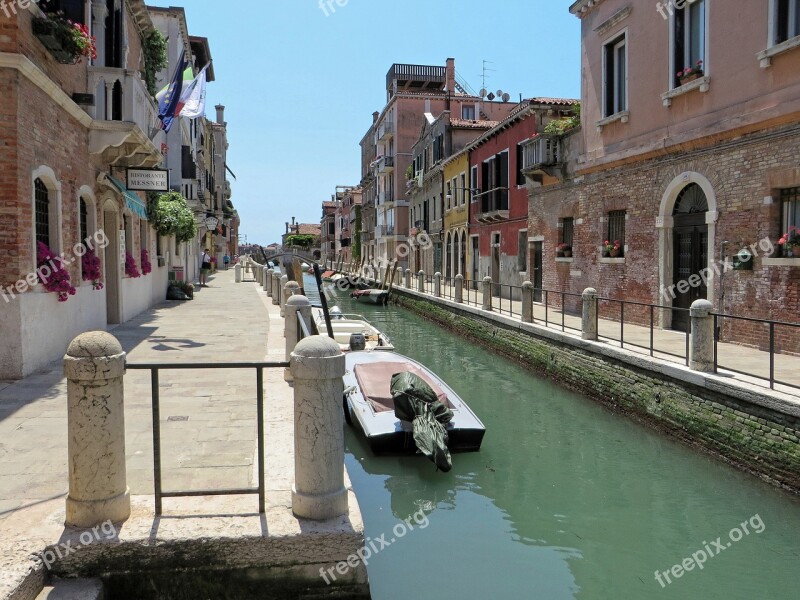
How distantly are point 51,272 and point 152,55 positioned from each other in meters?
10.2

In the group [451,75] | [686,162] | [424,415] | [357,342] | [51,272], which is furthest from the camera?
[451,75]

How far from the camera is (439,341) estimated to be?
64.2 feet

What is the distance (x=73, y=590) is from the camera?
352 centimetres

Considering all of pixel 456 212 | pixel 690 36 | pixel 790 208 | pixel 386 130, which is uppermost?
pixel 386 130

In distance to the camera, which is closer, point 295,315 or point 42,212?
point 295,315

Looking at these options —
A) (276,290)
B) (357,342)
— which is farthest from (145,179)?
(276,290)

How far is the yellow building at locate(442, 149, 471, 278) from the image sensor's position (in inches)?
1140

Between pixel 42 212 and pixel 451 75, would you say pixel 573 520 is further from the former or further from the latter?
pixel 451 75

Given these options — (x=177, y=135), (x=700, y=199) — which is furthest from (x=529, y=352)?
(x=177, y=135)

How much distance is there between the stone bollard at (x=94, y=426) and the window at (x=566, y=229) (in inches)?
624

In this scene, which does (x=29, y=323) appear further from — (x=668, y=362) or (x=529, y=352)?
(x=529, y=352)

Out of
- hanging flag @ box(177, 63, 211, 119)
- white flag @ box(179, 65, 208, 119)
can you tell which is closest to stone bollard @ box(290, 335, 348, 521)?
hanging flag @ box(177, 63, 211, 119)

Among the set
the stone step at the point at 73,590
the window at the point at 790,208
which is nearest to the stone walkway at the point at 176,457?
the stone step at the point at 73,590

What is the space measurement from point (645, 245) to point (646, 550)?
354 inches
